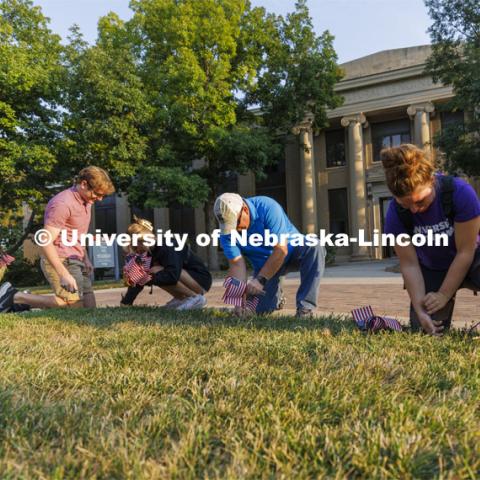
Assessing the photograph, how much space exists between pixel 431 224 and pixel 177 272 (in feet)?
11.1

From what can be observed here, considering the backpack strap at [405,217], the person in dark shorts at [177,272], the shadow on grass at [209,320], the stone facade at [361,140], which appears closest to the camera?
the backpack strap at [405,217]

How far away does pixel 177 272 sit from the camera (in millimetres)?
6109

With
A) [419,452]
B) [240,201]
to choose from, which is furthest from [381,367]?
[240,201]

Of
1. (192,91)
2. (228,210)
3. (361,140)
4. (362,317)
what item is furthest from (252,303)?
(361,140)

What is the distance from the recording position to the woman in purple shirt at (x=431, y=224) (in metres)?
3.22

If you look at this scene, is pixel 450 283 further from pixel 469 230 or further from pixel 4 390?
pixel 4 390

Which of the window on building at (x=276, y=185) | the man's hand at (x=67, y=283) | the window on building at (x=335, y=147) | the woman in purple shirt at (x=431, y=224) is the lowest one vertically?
the man's hand at (x=67, y=283)

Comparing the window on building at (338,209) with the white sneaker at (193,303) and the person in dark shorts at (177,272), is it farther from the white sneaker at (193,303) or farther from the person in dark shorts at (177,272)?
the white sneaker at (193,303)

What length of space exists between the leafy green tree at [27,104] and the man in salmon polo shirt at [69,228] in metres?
13.7

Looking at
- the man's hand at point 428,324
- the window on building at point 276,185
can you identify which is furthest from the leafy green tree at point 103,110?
the man's hand at point 428,324

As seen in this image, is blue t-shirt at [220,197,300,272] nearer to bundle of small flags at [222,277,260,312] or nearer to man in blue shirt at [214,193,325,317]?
man in blue shirt at [214,193,325,317]

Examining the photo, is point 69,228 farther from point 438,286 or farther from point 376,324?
point 438,286

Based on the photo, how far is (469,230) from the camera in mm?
3381

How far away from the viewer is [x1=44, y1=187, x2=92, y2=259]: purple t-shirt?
18.4ft
